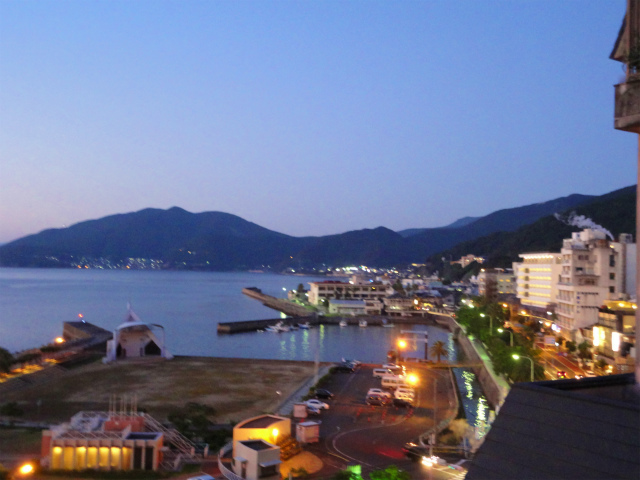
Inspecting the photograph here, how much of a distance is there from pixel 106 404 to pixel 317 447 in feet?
16.5

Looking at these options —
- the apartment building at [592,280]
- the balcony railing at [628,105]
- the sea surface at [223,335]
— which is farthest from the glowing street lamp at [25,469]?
the apartment building at [592,280]

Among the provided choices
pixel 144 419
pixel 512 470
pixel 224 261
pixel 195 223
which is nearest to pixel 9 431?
pixel 144 419

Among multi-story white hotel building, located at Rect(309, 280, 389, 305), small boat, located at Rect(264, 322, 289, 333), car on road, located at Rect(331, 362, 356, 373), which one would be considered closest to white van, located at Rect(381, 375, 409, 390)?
car on road, located at Rect(331, 362, 356, 373)

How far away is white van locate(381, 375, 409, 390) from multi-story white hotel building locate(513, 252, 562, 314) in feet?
39.2

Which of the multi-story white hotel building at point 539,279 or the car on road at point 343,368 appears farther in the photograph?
the multi-story white hotel building at point 539,279

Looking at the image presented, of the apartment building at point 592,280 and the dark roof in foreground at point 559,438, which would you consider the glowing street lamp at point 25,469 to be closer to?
the dark roof in foreground at point 559,438

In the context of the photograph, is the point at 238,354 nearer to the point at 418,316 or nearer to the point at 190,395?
the point at 190,395

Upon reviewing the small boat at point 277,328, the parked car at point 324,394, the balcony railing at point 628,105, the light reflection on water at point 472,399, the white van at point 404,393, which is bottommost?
the small boat at point 277,328

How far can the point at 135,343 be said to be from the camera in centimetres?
1591

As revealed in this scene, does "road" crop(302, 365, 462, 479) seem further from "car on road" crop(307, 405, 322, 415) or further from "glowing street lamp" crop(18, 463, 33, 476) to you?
"glowing street lamp" crop(18, 463, 33, 476)

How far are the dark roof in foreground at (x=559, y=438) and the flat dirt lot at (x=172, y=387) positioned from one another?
815cm

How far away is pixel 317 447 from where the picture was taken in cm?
711

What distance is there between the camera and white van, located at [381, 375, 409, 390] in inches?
443

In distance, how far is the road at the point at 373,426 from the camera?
650cm
